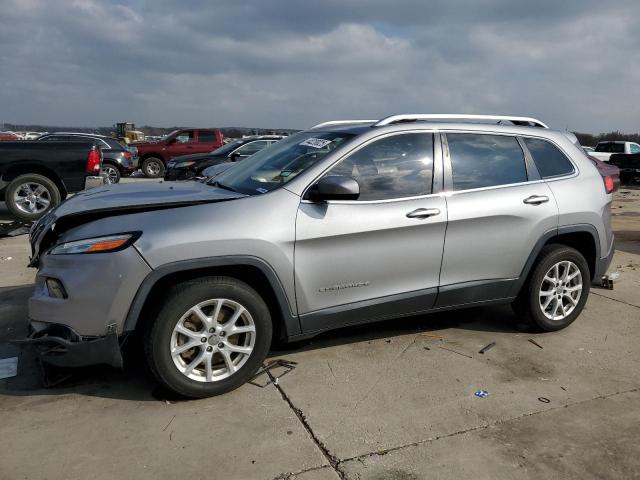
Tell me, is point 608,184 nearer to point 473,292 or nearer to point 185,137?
point 473,292

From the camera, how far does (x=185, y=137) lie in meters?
20.9

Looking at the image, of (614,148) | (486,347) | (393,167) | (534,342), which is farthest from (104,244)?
(614,148)

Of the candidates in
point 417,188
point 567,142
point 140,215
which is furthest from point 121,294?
point 567,142

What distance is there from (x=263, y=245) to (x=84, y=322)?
1126mm

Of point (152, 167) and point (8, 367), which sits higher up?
point (152, 167)

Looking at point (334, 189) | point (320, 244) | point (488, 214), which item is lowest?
point (320, 244)

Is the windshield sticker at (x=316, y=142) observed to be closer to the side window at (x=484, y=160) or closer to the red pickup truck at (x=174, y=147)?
the side window at (x=484, y=160)

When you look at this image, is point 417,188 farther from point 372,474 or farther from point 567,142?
point 372,474

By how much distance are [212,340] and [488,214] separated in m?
2.22

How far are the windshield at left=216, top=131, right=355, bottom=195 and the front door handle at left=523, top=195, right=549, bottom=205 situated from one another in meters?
1.53

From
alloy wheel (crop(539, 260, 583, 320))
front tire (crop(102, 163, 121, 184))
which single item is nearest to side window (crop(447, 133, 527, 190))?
alloy wheel (crop(539, 260, 583, 320))

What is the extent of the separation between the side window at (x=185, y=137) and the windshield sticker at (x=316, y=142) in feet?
57.7

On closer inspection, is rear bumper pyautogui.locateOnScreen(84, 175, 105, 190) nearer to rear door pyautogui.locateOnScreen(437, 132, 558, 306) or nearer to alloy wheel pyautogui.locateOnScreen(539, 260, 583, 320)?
rear door pyautogui.locateOnScreen(437, 132, 558, 306)

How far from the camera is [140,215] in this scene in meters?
3.29
